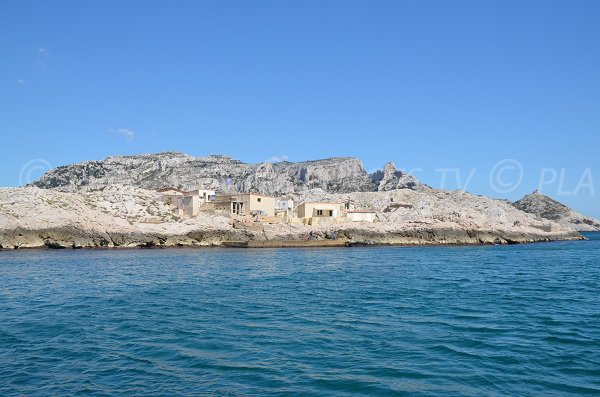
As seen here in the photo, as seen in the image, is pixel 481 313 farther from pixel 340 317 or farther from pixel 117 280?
pixel 117 280

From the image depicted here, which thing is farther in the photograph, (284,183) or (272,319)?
(284,183)

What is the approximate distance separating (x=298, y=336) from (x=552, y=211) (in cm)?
17616

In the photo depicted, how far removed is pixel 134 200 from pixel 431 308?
65353 millimetres

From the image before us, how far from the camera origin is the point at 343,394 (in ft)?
35.6

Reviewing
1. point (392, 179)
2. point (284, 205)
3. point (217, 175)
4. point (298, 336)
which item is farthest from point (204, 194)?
point (392, 179)

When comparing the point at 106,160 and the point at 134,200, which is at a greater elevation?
the point at 106,160

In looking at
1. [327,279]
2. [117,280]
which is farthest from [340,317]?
[117,280]

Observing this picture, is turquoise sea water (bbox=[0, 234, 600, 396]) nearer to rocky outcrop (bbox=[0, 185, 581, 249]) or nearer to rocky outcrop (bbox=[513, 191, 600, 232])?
rocky outcrop (bbox=[0, 185, 581, 249])

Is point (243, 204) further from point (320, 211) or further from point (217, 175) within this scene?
point (217, 175)

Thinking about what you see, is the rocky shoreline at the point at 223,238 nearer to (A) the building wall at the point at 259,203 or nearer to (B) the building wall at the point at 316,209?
(B) the building wall at the point at 316,209

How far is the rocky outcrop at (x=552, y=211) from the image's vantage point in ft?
544

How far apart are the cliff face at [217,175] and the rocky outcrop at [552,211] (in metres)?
54.3

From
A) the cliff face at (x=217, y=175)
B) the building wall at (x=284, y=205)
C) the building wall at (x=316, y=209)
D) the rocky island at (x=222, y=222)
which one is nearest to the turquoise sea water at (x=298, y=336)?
the rocky island at (x=222, y=222)

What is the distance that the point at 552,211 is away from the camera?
553 ft
